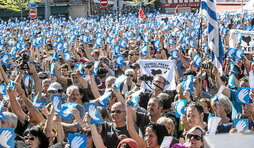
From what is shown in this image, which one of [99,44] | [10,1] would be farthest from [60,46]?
[10,1]

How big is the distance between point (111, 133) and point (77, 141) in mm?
1167

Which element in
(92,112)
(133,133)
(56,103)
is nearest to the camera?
(92,112)

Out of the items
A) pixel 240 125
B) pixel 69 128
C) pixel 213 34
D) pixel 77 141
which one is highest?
pixel 213 34

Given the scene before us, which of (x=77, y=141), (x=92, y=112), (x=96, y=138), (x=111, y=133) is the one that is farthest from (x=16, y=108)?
(x=77, y=141)

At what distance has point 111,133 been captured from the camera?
540 cm

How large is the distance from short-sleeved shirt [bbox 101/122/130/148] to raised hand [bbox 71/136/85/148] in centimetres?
107

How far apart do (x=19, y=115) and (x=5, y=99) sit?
1.09 meters

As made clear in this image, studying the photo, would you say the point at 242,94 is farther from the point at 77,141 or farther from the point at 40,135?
the point at 77,141

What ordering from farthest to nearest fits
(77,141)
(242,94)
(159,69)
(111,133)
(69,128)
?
(159,69) < (242,94) < (69,128) < (111,133) < (77,141)

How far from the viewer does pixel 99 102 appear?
601 cm

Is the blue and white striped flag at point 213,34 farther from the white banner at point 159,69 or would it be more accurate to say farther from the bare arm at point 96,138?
the bare arm at point 96,138

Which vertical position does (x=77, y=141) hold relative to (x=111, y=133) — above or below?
above

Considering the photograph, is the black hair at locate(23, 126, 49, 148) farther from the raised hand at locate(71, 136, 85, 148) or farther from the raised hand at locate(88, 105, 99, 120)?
the raised hand at locate(71, 136, 85, 148)

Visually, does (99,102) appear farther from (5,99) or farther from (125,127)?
(5,99)
